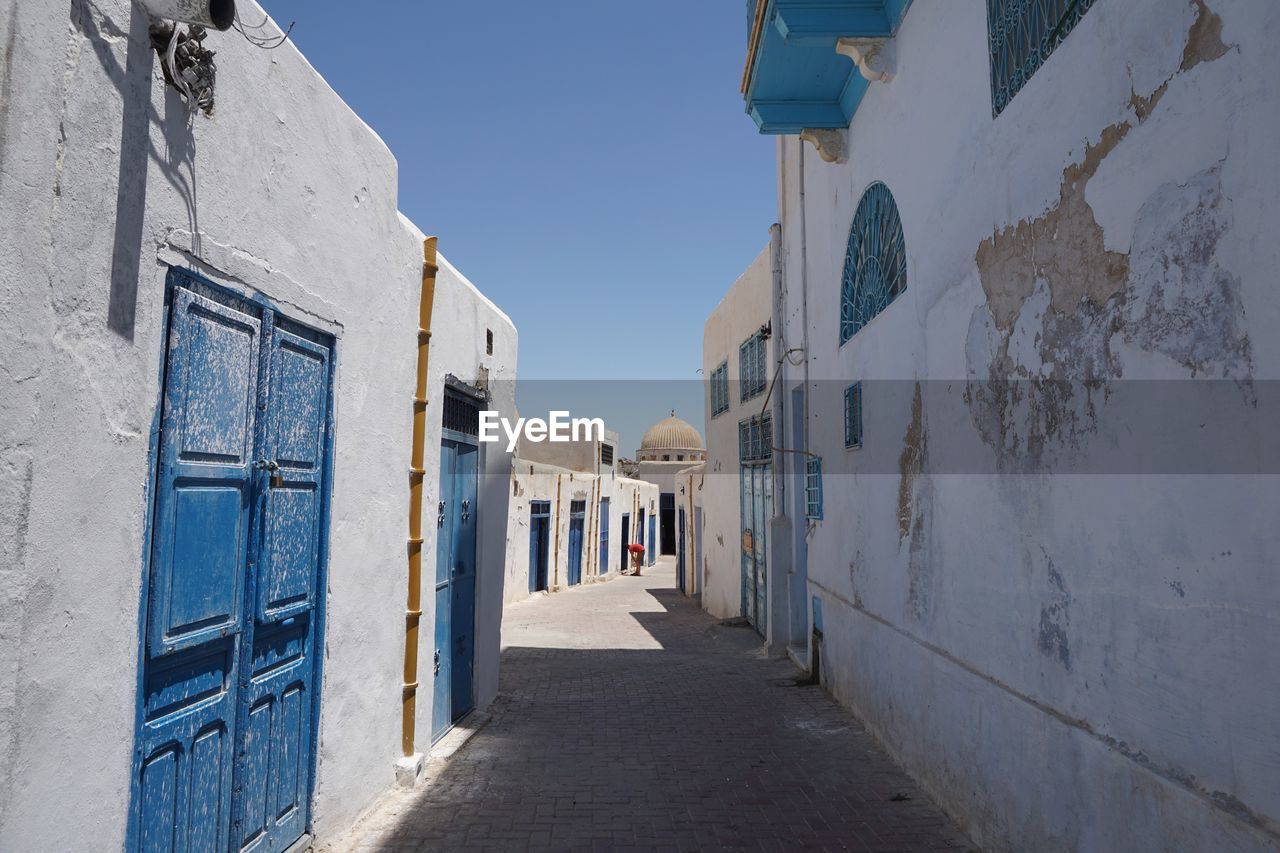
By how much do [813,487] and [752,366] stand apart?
397 cm

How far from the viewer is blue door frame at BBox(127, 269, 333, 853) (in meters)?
2.98

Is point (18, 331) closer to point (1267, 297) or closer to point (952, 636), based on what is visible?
point (1267, 297)

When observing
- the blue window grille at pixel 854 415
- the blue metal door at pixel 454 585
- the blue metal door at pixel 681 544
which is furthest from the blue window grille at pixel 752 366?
the blue metal door at pixel 681 544

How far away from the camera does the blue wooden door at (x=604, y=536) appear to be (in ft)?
87.8

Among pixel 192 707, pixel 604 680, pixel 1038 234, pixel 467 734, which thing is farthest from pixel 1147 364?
pixel 604 680

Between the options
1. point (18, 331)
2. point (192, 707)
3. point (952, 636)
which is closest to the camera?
point (18, 331)

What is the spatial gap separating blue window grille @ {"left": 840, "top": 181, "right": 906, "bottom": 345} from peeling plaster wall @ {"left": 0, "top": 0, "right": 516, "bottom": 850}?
12.3ft

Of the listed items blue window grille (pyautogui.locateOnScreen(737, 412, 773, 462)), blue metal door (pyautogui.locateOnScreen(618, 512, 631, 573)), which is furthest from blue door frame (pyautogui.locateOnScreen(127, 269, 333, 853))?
blue metal door (pyautogui.locateOnScreen(618, 512, 631, 573))

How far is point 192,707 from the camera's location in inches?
126

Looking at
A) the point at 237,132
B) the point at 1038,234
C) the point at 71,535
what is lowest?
the point at 71,535

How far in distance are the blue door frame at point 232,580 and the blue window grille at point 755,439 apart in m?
7.63

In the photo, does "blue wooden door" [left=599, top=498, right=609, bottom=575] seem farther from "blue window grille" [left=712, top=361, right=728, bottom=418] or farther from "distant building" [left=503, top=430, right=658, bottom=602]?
"blue window grille" [left=712, top=361, right=728, bottom=418]

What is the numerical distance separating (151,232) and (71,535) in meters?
0.99

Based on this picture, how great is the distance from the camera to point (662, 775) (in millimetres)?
5770
